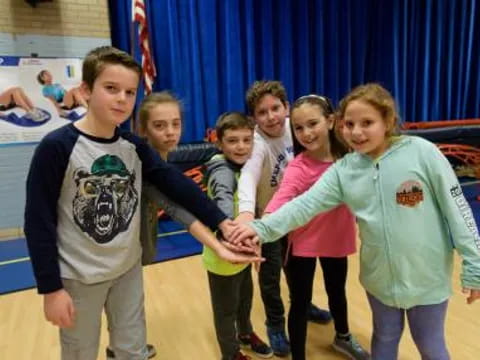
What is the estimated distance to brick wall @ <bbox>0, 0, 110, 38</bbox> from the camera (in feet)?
13.3

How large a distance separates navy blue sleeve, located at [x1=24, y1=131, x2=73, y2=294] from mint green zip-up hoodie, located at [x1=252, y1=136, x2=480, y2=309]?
0.97 metres

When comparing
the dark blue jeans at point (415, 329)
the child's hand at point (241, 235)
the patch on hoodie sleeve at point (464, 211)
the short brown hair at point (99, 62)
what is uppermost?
the short brown hair at point (99, 62)

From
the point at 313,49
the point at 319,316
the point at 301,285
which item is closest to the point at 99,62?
the point at 301,285

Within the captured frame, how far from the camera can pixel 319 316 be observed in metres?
2.26

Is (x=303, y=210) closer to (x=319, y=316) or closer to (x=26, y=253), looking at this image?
(x=319, y=316)

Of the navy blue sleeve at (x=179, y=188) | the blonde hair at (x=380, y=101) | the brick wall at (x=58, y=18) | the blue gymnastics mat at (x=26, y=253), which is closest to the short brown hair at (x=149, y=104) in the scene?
the navy blue sleeve at (x=179, y=188)

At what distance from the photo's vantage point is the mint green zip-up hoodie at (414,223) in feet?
4.14

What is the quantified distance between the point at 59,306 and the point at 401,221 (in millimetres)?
1090

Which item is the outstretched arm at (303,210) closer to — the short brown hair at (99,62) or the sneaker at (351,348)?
the short brown hair at (99,62)

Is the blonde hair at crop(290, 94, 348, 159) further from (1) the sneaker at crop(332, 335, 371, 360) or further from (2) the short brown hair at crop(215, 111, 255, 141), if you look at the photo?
(1) the sneaker at crop(332, 335, 371, 360)

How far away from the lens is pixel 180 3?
4.82m

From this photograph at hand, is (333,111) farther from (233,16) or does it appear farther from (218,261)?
(233,16)

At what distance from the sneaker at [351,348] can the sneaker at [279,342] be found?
0.82 ft

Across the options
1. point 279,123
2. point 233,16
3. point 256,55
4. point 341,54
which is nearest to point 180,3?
point 233,16
